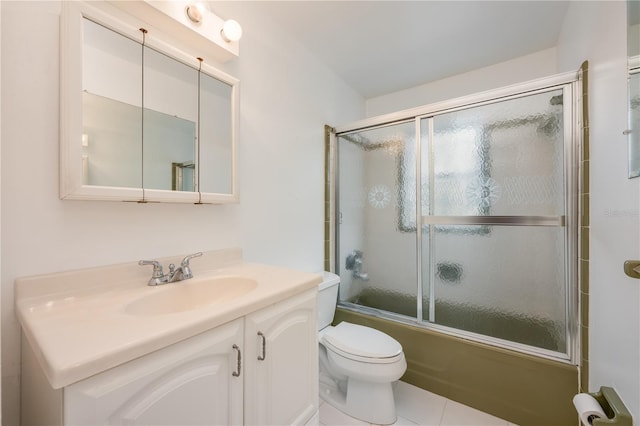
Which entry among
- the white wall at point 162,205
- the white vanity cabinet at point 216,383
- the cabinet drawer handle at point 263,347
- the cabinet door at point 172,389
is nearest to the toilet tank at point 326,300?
the white wall at point 162,205

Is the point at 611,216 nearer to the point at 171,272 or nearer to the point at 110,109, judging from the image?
the point at 171,272

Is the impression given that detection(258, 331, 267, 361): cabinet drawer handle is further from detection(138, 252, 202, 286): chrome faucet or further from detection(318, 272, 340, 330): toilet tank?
detection(318, 272, 340, 330): toilet tank

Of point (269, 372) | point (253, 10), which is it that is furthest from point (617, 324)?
point (253, 10)

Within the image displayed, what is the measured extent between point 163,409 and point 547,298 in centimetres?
181

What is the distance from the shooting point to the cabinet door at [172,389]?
50 cm

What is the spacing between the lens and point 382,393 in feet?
4.53

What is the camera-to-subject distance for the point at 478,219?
5.09ft

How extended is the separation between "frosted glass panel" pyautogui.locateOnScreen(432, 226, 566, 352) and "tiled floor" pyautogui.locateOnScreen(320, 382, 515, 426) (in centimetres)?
44

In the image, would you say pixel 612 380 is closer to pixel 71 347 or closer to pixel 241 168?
pixel 71 347

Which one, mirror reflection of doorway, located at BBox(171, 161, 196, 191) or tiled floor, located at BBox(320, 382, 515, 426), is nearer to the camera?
mirror reflection of doorway, located at BBox(171, 161, 196, 191)

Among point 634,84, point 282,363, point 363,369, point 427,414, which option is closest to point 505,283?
point 427,414

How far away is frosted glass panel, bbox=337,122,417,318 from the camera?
1836 mm

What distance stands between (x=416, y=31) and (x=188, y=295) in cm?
207

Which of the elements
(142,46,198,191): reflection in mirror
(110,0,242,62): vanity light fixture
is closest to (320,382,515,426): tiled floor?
(142,46,198,191): reflection in mirror
